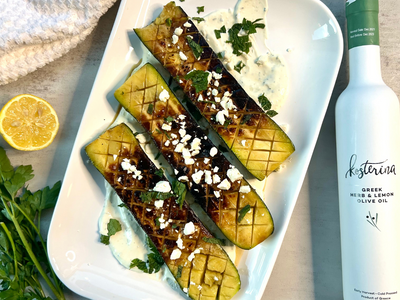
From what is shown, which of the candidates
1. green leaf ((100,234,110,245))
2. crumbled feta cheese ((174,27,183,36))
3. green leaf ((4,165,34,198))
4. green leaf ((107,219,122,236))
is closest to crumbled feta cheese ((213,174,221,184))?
green leaf ((107,219,122,236))

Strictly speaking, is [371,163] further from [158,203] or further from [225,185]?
[158,203]

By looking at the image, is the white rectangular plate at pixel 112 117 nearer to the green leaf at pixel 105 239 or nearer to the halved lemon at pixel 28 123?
the green leaf at pixel 105 239

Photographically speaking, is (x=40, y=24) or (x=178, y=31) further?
(x=40, y=24)

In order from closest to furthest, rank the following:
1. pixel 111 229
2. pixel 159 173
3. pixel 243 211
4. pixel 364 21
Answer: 1. pixel 364 21
2. pixel 243 211
3. pixel 159 173
4. pixel 111 229

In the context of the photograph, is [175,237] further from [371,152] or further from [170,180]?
[371,152]

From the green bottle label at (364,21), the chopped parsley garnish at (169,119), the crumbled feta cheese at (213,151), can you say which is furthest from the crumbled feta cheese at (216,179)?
the green bottle label at (364,21)

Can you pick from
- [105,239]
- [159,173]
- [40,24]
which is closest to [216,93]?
[159,173]
